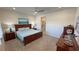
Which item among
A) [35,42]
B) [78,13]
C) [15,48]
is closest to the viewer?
[78,13]

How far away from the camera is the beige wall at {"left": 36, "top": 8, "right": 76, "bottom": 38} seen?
1.15 m

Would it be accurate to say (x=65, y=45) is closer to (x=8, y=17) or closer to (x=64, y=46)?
(x=64, y=46)

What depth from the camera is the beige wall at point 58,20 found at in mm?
1145

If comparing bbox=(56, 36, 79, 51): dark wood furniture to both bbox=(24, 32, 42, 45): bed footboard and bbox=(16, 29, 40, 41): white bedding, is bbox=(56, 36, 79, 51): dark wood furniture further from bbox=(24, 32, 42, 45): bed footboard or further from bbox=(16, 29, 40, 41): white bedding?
bbox=(16, 29, 40, 41): white bedding

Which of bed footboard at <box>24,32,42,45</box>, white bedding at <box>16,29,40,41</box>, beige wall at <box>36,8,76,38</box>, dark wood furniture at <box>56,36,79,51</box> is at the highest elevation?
beige wall at <box>36,8,76,38</box>

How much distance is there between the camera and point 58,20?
50.1 inches

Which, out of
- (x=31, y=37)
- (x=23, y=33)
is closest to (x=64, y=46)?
(x=31, y=37)

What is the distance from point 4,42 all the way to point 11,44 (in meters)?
0.12

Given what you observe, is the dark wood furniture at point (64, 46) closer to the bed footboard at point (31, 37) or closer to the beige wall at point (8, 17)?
the bed footboard at point (31, 37)

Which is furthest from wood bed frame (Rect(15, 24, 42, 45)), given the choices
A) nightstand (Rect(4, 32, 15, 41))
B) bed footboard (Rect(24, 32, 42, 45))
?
nightstand (Rect(4, 32, 15, 41))
